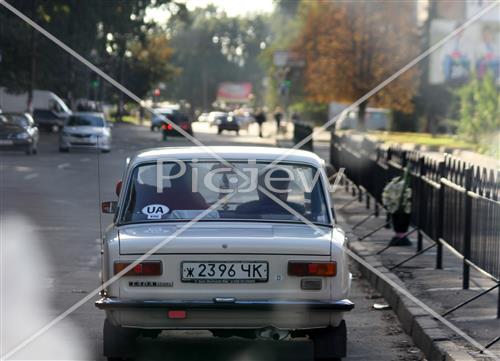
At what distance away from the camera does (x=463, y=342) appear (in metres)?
9.51

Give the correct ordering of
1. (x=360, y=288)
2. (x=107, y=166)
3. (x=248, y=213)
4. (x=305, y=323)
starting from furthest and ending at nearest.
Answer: (x=107, y=166), (x=360, y=288), (x=248, y=213), (x=305, y=323)

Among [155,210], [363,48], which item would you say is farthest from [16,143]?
[155,210]

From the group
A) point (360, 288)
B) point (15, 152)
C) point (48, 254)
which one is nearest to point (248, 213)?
point (360, 288)

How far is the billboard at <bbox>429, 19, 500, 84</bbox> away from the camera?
78.1m

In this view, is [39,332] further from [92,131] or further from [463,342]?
[92,131]

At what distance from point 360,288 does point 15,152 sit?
113 feet

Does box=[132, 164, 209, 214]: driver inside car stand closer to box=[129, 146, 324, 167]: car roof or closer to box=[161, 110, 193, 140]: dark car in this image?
box=[129, 146, 324, 167]: car roof

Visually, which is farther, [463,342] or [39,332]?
[39,332]

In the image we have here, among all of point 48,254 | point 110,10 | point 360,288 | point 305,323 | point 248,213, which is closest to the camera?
point 305,323

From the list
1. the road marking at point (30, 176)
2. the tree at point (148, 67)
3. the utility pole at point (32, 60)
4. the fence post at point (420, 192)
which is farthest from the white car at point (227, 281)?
the tree at point (148, 67)

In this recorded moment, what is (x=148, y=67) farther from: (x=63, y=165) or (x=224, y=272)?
(x=224, y=272)

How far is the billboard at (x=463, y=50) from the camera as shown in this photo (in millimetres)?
78125

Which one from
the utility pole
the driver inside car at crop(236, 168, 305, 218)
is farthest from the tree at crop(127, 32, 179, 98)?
the driver inside car at crop(236, 168, 305, 218)

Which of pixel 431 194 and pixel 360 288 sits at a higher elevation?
pixel 431 194
